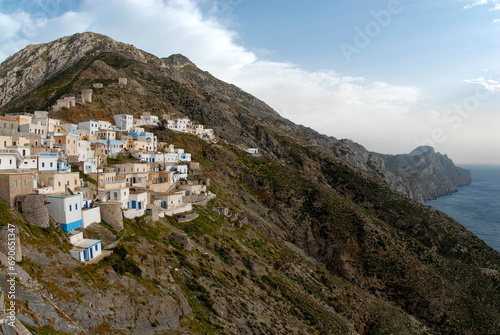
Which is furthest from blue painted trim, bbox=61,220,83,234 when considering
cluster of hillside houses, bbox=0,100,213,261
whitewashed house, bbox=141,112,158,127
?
whitewashed house, bbox=141,112,158,127

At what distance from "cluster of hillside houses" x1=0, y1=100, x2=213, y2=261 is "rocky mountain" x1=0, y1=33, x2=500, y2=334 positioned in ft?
4.50

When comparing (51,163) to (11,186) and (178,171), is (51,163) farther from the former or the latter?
(178,171)

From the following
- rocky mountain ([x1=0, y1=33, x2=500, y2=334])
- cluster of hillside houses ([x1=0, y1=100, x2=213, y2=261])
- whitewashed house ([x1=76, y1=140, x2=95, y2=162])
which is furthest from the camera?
whitewashed house ([x1=76, y1=140, x2=95, y2=162])

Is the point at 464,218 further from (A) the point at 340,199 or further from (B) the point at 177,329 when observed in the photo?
(B) the point at 177,329

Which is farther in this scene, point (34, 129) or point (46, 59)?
point (46, 59)

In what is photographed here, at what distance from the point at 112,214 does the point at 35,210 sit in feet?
21.8

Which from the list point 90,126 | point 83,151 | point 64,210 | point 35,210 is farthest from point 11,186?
point 90,126

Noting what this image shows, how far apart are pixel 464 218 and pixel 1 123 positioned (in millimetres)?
150959

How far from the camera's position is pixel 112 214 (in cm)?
2608

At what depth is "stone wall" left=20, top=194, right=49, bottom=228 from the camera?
19797mm

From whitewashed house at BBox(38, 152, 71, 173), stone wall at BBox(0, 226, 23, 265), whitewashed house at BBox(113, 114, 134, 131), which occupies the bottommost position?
stone wall at BBox(0, 226, 23, 265)

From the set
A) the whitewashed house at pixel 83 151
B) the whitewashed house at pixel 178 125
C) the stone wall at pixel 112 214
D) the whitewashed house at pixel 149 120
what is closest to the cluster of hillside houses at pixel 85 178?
the stone wall at pixel 112 214

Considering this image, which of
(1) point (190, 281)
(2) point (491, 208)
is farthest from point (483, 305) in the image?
(2) point (491, 208)

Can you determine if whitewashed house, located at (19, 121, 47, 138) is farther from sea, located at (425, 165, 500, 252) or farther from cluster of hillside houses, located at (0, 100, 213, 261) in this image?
sea, located at (425, 165, 500, 252)
